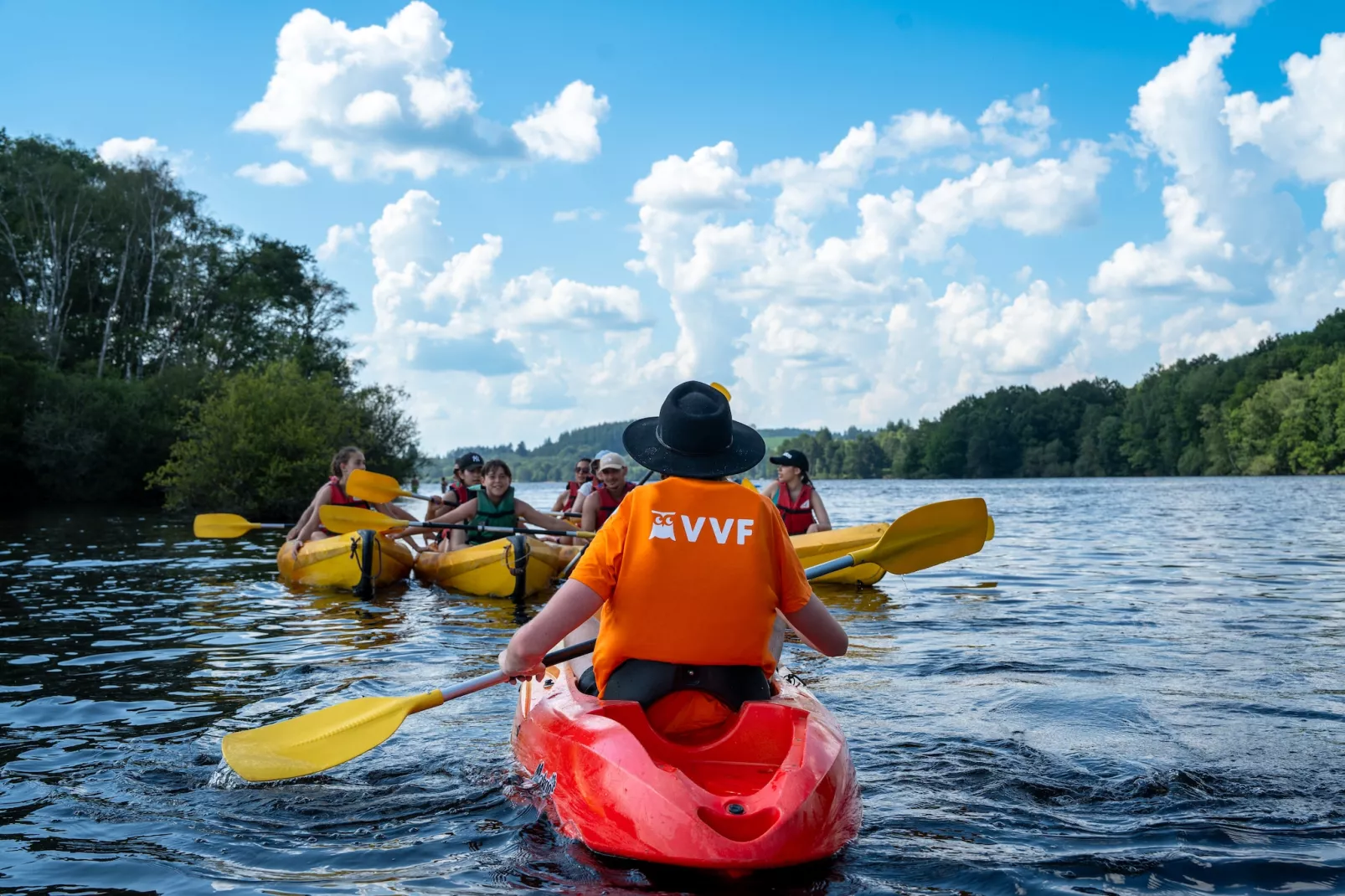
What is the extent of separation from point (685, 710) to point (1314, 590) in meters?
9.59

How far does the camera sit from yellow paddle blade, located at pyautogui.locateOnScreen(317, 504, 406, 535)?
1109 cm

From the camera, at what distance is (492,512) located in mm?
11672

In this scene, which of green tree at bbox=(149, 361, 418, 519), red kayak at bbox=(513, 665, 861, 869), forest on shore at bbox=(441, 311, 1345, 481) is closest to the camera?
red kayak at bbox=(513, 665, 861, 869)

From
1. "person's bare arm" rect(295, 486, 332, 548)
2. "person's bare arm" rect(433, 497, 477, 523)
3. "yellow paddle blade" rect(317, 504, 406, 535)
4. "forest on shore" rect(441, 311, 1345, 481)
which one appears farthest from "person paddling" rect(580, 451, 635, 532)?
"forest on shore" rect(441, 311, 1345, 481)

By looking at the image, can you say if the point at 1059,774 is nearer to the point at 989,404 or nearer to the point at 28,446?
the point at 28,446

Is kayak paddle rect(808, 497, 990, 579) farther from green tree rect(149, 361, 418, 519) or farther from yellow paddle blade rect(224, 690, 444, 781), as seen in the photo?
green tree rect(149, 361, 418, 519)

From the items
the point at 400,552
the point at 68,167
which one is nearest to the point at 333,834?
the point at 400,552

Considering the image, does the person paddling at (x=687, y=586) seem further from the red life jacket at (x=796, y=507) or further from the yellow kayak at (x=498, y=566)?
the red life jacket at (x=796, y=507)

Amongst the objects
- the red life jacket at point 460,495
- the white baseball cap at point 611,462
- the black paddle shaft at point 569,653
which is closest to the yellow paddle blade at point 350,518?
the red life jacket at point 460,495

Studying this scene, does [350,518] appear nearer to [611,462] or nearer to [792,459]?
[611,462]

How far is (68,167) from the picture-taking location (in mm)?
38250

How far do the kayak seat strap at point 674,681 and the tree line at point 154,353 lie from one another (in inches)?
1059

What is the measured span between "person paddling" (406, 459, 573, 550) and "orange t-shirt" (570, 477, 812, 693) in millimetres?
7753

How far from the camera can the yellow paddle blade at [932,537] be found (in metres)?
5.55
